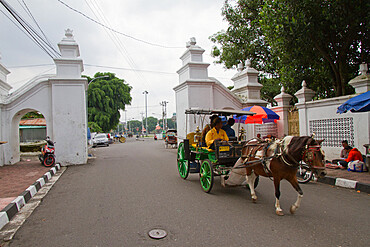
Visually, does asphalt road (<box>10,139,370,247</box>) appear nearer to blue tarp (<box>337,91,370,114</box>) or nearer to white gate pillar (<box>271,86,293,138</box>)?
blue tarp (<box>337,91,370,114</box>)

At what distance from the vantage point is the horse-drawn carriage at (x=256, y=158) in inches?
165

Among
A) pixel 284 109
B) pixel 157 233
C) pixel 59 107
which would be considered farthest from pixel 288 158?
pixel 59 107

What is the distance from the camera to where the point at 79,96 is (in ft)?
38.3

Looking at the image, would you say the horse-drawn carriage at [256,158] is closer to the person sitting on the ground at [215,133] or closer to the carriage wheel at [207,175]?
the carriage wheel at [207,175]

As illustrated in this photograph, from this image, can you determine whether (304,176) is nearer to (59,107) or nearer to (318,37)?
(318,37)

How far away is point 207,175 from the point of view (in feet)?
20.5

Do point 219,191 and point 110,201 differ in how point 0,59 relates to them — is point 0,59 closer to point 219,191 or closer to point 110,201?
point 110,201

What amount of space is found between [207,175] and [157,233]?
8.53ft

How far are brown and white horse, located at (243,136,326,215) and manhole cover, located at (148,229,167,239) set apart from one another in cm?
207

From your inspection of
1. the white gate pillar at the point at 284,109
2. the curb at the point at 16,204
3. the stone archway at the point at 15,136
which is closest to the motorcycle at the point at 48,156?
the stone archway at the point at 15,136

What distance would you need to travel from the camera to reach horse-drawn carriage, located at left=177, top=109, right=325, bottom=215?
13.8 feet

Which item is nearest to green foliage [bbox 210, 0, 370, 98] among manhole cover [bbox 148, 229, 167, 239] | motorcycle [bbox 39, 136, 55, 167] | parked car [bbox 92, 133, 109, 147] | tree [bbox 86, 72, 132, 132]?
manhole cover [bbox 148, 229, 167, 239]

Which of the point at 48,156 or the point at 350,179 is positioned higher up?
the point at 48,156

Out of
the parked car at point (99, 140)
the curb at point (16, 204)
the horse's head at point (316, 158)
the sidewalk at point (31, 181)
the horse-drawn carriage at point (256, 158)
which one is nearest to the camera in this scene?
the horse's head at point (316, 158)
